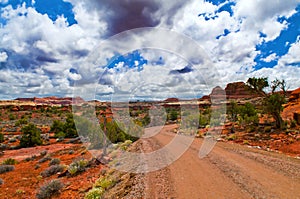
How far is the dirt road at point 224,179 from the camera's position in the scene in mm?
6480

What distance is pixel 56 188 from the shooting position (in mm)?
9227

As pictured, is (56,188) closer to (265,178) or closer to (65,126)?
(265,178)

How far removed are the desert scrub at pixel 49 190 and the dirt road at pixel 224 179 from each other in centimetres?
392

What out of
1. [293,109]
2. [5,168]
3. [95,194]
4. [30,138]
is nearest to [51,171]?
[5,168]

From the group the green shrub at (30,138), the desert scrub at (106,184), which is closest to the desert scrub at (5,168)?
the desert scrub at (106,184)

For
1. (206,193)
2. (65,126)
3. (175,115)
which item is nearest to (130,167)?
(206,193)

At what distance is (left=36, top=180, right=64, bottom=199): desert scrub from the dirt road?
3.92 metres

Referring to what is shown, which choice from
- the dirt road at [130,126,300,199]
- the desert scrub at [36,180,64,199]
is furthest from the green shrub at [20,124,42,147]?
the dirt road at [130,126,300,199]

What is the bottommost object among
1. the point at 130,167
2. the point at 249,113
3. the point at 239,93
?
the point at 130,167

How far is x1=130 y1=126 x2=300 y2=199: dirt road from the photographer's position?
648 centimetres

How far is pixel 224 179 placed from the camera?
25.2ft

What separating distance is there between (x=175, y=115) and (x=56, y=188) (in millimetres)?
47746

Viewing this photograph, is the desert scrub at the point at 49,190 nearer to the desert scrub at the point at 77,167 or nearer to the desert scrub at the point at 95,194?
the desert scrub at the point at 77,167

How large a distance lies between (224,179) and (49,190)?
767 cm
